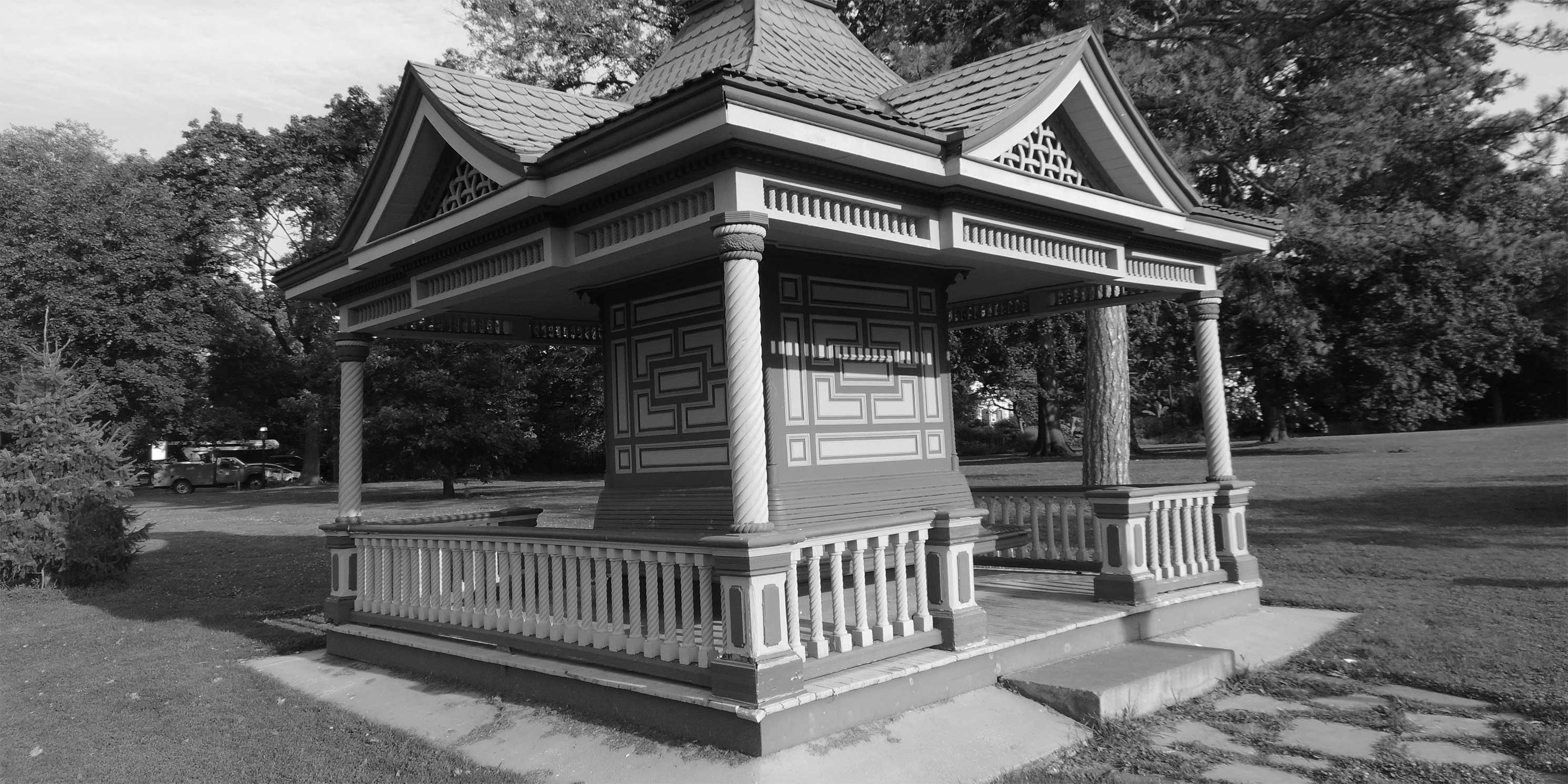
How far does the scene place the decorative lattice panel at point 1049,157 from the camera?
23.1 feet

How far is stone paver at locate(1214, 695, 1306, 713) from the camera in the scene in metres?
6.00

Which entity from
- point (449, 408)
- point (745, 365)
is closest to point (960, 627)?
point (745, 365)

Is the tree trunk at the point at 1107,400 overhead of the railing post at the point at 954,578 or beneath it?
overhead

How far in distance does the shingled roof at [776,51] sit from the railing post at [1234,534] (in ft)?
15.1

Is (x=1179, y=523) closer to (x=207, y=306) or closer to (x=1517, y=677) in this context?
(x=1517, y=677)

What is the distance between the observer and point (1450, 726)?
5496 mm

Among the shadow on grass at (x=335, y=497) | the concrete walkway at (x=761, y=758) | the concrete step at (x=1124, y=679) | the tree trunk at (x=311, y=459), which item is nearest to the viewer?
the concrete walkway at (x=761, y=758)

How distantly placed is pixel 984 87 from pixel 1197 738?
14.9 feet

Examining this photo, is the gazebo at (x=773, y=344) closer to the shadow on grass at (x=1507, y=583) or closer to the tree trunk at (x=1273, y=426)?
the shadow on grass at (x=1507, y=583)

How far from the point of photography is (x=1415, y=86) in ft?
62.5

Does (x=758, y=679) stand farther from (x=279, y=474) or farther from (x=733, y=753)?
(x=279, y=474)

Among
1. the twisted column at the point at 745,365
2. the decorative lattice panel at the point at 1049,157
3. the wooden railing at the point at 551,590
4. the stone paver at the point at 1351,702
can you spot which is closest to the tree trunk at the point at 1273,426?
the decorative lattice panel at the point at 1049,157

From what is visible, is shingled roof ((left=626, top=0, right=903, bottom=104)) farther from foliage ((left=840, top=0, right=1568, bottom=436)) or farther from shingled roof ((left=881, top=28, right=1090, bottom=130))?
foliage ((left=840, top=0, right=1568, bottom=436))

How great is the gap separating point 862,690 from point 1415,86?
63.5 feet
